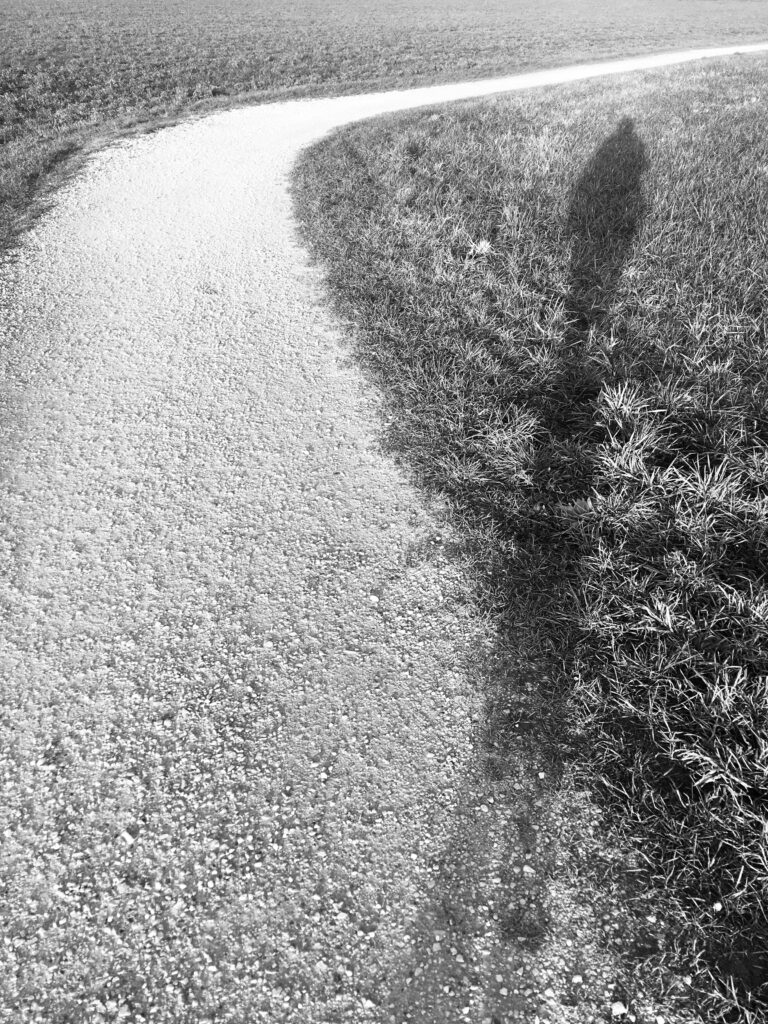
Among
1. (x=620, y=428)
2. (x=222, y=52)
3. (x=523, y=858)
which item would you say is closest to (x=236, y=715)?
(x=523, y=858)

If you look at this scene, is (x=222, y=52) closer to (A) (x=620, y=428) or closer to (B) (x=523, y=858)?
(A) (x=620, y=428)

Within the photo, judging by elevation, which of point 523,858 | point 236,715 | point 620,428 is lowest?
point 523,858

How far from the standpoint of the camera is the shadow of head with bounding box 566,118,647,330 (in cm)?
613

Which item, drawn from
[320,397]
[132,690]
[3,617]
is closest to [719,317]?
[320,397]

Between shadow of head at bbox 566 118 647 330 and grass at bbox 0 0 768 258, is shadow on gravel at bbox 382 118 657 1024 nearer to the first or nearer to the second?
shadow of head at bbox 566 118 647 330

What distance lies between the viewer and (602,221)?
7500 millimetres

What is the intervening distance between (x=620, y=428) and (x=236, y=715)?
3.30 m

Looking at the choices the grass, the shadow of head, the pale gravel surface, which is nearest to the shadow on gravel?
the pale gravel surface

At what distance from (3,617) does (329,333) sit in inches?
165

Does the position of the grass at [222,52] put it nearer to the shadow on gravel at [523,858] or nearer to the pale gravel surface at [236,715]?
the pale gravel surface at [236,715]

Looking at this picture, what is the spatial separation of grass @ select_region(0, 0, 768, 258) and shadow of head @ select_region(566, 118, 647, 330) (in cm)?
771

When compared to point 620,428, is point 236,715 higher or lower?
lower

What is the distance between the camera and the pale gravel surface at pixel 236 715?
229 cm

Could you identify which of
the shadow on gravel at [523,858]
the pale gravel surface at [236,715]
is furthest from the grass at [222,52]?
the shadow on gravel at [523,858]
